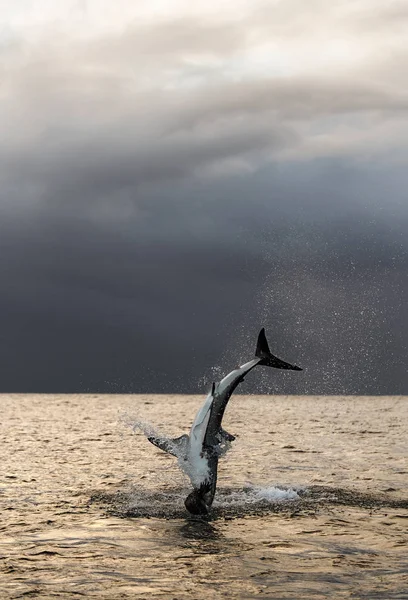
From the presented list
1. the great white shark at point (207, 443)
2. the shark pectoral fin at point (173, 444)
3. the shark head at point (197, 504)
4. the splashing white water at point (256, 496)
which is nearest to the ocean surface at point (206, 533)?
the splashing white water at point (256, 496)

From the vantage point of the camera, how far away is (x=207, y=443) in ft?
69.6

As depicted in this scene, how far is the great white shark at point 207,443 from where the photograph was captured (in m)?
20.5

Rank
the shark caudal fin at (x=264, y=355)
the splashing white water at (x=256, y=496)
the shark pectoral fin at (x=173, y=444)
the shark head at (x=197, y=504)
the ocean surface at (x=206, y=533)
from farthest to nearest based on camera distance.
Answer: the splashing white water at (x=256, y=496) < the shark caudal fin at (x=264, y=355) < the shark pectoral fin at (x=173, y=444) < the shark head at (x=197, y=504) < the ocean surface at (x=206, y=533)

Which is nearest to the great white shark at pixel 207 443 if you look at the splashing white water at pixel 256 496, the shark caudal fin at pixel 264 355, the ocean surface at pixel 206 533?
the shark caudal fin at pixel 264 355

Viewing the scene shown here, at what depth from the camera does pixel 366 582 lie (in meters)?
14.5

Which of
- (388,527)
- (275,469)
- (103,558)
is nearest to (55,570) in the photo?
(103,558)

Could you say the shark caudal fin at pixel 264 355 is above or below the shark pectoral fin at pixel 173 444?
above

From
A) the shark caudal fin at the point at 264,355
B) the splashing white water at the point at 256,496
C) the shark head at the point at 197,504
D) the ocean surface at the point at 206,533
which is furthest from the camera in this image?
the splashing white water at the point at 256,496

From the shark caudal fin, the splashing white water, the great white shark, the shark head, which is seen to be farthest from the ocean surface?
the shark caudal fin

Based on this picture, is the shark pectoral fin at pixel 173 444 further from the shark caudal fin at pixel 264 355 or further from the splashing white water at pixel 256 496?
the shark caudal fin at pixel 264 355

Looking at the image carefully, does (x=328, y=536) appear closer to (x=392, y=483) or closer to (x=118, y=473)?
(x=392, y=483)

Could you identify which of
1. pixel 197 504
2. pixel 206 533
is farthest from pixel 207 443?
pixel 206 533

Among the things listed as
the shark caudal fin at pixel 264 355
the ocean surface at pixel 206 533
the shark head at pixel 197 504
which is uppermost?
the shark caudal fin at pixel 264 355

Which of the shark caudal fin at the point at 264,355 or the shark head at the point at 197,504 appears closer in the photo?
the shark head at the point at 197,504
